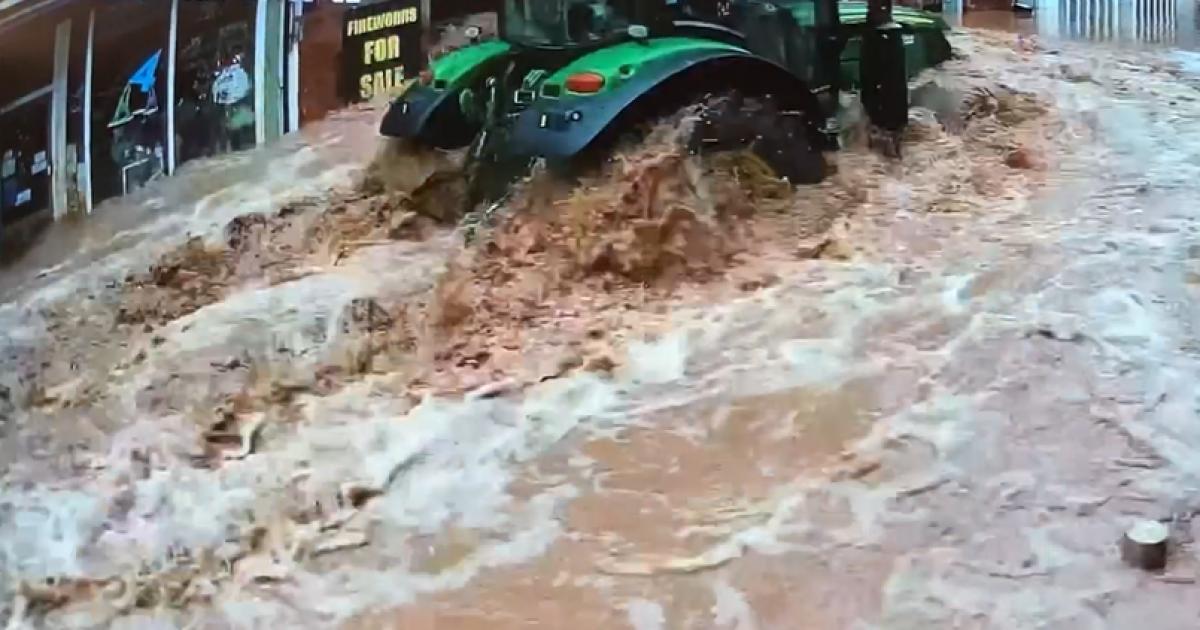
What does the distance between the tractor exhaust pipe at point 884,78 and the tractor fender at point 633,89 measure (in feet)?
0.94

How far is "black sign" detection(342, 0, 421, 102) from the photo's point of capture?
261 cm

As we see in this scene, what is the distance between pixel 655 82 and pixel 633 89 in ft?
0.14

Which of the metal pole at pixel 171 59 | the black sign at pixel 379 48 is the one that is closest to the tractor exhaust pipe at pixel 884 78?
the black sign at pixel 379 48

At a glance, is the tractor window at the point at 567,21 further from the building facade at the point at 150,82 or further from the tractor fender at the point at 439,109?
the building facade at the point at 150,82

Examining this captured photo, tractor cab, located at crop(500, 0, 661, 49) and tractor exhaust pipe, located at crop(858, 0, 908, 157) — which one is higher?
tractor cab, located at crop(500, 0, 661, 49)

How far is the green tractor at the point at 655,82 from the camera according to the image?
7.71 feet

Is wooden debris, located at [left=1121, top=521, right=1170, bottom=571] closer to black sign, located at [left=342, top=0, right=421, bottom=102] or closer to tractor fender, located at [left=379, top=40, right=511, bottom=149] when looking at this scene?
tractor fender, located at [left=379, top=40, right=511, bottom=149]

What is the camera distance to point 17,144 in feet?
7.13

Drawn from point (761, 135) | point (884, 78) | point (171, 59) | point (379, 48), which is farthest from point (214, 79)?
point (884, 78)

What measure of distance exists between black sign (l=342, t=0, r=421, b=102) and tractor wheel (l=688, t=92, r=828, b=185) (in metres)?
0.67

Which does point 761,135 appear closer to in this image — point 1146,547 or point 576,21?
point 576,21

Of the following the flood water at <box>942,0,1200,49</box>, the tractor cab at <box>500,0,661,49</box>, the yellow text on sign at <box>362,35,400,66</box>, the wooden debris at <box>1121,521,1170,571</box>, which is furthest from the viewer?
the flood water at <box>942,0,1200,49</box>

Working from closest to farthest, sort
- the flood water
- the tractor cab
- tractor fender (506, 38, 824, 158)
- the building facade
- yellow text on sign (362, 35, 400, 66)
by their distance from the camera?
the building facade → tractor fender (506, 38, 824, 158) → the tractor cab → yellow text on sign (362, 35, 400, 66) → the flood water

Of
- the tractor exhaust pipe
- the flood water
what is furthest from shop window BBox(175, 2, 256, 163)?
the flood water
